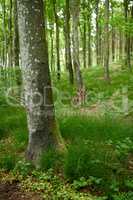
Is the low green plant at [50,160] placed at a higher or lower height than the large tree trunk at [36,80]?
lower

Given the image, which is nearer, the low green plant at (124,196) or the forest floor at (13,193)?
the low green plant at (124,196)

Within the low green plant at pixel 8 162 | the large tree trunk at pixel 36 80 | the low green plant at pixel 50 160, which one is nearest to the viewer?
the low green plant at pixel 50 160

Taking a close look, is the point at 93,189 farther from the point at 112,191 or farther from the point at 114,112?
the point at 114,112

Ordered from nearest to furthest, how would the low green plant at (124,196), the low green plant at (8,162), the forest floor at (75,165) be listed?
the low green plant at (124,196)
the forest floor at (75,165)
the low green plant at (8,162)

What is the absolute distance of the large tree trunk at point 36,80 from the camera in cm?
629

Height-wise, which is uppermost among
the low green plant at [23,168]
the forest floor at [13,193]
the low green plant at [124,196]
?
the low green plant at [23,168]

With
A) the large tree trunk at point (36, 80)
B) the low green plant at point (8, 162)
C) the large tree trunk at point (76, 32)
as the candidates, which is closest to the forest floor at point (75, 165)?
the low green plant at point (8, 162)

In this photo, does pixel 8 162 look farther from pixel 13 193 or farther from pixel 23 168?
pixel 13 193

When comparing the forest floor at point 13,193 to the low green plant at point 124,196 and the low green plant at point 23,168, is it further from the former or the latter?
the low green plant at point 124,196

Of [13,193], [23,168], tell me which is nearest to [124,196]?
[13,193]

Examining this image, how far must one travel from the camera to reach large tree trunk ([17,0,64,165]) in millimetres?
6293

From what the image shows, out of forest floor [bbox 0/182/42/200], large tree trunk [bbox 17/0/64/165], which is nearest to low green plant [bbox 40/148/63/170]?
large tree trunk [bbox 17/0/64/165]

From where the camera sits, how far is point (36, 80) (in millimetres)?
6430

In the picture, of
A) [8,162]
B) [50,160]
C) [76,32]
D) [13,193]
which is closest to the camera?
[13,193]
